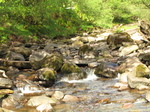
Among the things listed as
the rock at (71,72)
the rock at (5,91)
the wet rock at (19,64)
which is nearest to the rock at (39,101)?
the rock at (5,91)

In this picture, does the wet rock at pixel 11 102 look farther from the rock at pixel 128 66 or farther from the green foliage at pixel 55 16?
the rock at pixel 128 66

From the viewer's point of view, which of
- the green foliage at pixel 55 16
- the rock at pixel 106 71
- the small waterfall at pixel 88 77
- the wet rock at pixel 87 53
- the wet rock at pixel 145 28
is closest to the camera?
the small waterfall at pixel 88 77

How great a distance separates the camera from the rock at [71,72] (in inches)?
378

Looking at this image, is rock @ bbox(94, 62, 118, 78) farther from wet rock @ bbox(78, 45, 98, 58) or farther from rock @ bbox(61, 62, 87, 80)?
wet rock @ bbox(78, 45, 98, 58)

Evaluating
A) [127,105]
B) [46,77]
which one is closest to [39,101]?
[127,105]

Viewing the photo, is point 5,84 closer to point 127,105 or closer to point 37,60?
point 37,60

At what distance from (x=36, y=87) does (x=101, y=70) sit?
133 inches

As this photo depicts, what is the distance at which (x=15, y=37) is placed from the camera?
1870 centimetres

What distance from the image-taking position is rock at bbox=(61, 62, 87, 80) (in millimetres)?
9594

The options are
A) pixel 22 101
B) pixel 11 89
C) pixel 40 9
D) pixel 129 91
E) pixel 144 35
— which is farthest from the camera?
pixel 144 35

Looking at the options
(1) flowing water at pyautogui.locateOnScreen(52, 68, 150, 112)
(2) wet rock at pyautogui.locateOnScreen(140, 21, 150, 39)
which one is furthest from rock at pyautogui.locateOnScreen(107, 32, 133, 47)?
(1) flowing water at pyautogui.locateOnScreen(52, 68, 150, 112)

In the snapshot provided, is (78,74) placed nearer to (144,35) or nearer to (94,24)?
(144,35)

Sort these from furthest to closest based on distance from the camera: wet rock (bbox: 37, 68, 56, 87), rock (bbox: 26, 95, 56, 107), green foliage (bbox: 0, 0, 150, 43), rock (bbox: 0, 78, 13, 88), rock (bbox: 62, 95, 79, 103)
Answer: green foliage (bbox: 0, 0, 150, 43)
wet rock (bbox: 37, 68, 56, 87)
rock (bbox: 0, 78, 13, 88)
rock (bbox: 62, 95, 79, 103)
rock (bbox: 26, 95, 56, 107)

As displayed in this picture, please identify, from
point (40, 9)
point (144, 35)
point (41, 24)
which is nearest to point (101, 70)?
point (40, 9)
